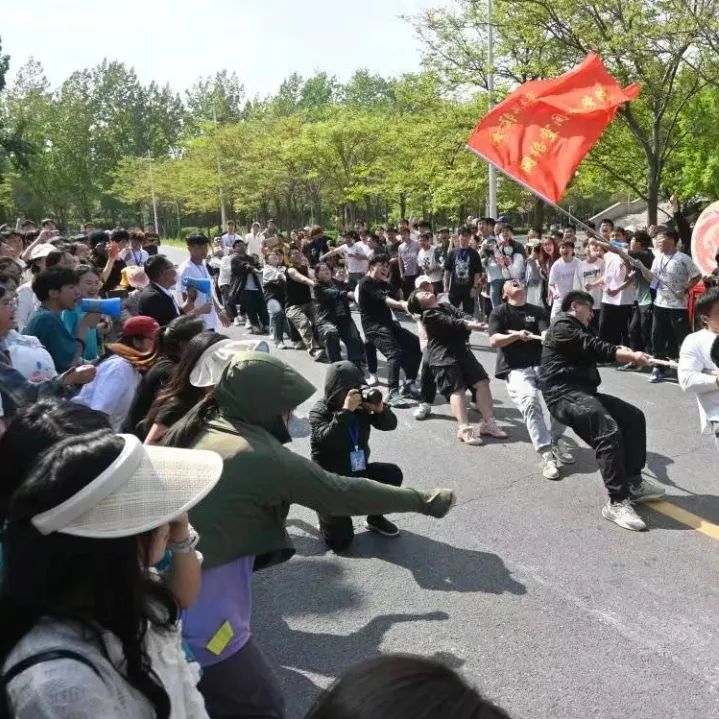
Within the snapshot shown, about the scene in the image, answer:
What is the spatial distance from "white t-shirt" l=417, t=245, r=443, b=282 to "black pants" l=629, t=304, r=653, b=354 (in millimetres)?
4205

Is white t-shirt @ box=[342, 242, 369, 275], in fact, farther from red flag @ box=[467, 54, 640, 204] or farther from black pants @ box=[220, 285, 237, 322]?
red flag @ box=[467, 54, 640, 204]

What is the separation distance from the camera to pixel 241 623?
2.44m

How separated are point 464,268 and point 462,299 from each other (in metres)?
0.54

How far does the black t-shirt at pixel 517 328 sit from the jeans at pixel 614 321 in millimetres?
3229

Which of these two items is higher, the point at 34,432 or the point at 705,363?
A: the point at 34,432

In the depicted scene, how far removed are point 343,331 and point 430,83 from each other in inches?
522

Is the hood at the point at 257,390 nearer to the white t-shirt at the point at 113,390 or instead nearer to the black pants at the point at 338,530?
the white t-shirt at the point at 113,390

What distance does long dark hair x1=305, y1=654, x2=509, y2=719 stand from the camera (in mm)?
943

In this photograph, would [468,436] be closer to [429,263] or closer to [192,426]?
[192,426]

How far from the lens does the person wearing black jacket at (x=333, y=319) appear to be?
907 cm

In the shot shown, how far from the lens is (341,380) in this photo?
447cm

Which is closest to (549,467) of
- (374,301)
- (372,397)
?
(372,397)

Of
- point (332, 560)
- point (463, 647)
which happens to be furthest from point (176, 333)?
point (463, 647)

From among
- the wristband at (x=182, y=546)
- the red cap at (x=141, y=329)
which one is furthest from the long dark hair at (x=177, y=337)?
the wristband at (x=182, y=546)
